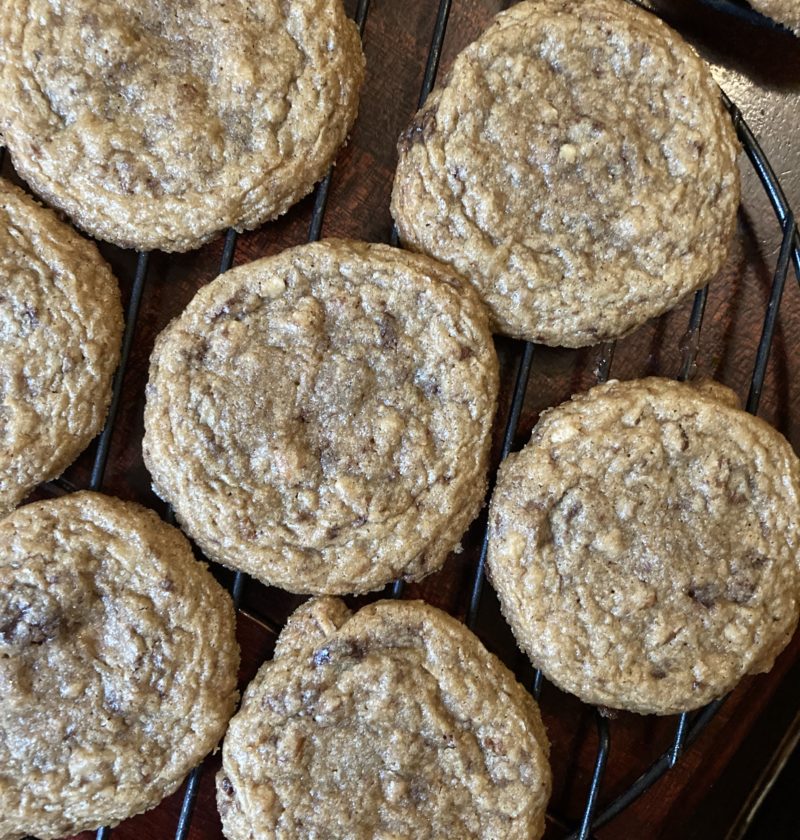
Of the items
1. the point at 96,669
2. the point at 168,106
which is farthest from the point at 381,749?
the point at 168,106

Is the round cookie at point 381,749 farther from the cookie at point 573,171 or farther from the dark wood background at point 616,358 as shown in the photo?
the cookie at point 573,171

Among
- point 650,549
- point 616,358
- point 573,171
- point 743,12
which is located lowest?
point 650,549

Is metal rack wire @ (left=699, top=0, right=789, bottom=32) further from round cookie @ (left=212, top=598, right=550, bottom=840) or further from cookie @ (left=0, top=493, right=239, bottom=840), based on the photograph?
cookie @ (left=0, top=493, right=239, bottom=840)

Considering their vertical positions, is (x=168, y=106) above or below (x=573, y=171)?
below

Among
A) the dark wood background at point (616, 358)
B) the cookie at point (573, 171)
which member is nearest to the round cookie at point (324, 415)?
the cookie at point (573, 171)

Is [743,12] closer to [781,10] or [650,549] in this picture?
[781,10]

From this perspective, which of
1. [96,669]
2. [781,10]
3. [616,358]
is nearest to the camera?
[96,669]

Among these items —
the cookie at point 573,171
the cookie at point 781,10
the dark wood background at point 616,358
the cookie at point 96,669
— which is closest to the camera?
the cookie at point 96,669

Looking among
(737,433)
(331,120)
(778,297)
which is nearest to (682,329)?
(778,297)

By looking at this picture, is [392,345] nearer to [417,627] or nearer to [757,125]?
[417,627]
